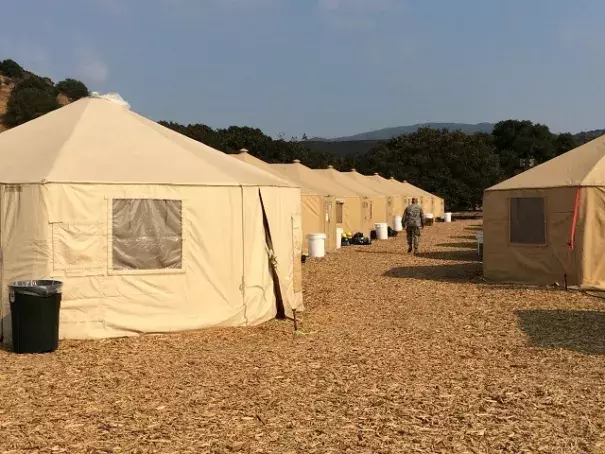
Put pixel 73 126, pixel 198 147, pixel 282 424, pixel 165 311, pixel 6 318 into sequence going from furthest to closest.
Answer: pixel 198 147 < pixel 73 126 < pixel 165 311 < pixel 6 318 < pixel 282 424

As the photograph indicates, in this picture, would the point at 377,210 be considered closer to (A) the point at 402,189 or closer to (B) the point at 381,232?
(B) the point at 381,232

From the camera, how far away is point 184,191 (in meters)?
9.20

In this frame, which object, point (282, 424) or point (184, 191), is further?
point (184, 191)

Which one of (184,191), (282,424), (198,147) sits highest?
(198,147)

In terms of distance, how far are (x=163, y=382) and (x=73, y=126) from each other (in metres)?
5.10

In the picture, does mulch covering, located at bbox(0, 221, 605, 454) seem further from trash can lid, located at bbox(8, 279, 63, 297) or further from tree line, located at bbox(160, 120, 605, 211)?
tree line, located at bbox(160, 120, 605, 211)

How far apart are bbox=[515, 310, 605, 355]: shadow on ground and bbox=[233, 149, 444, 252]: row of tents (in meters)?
8.88

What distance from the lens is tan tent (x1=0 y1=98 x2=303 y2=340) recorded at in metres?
8.49

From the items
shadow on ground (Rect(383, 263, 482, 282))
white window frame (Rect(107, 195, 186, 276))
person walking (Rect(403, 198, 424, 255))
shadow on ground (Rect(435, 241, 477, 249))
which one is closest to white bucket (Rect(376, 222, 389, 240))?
shadow on ground (Rect(435, 241, 477, 249))

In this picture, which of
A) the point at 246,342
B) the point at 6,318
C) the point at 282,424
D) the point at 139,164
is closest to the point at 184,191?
the point at 139,164

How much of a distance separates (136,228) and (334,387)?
3817mm

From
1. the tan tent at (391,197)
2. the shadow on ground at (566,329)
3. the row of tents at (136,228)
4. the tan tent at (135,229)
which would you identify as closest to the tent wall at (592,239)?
the shadow on ground at (566,329)

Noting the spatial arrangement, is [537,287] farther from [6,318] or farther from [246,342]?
[6,318]

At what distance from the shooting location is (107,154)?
9477mm
